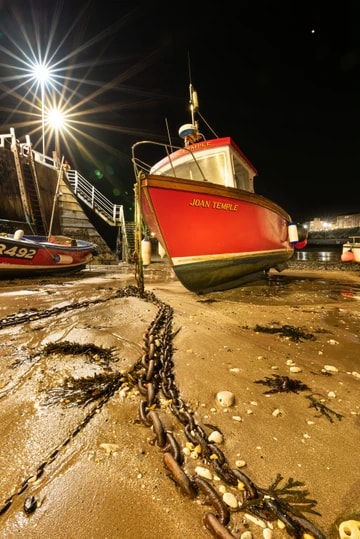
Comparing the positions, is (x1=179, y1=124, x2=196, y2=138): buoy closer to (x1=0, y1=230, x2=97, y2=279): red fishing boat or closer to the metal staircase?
(x1=0, y1=230, x2=97, y2=279): red fishing boat

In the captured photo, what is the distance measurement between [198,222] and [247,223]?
1.84 m

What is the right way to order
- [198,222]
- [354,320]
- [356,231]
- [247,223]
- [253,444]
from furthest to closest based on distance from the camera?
[356,231]
[247,223]
[198,222]
[354,320]
[253,444]

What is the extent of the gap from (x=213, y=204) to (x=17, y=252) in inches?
289

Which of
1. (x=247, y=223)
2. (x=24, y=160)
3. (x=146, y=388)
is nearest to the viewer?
(x=146, y=388)

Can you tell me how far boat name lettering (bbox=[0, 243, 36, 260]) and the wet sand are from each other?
19.3ft

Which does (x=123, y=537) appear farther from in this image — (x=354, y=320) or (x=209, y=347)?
(x=354, y=320)

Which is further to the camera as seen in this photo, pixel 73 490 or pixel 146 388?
pixel 146 388

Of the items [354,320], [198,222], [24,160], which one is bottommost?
[354,320]

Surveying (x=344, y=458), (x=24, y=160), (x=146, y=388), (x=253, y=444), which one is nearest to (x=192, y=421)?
(x=253, y=444)

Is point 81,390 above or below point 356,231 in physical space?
below

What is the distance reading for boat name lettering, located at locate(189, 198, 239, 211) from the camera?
17.1 ft

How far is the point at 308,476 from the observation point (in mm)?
1240

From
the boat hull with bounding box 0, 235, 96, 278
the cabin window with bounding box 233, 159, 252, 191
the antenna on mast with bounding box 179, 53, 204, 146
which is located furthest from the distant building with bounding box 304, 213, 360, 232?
the boat hull with bounding box 0, 235, 96, 278

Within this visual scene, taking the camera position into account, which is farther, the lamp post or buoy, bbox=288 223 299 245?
the lamp post
